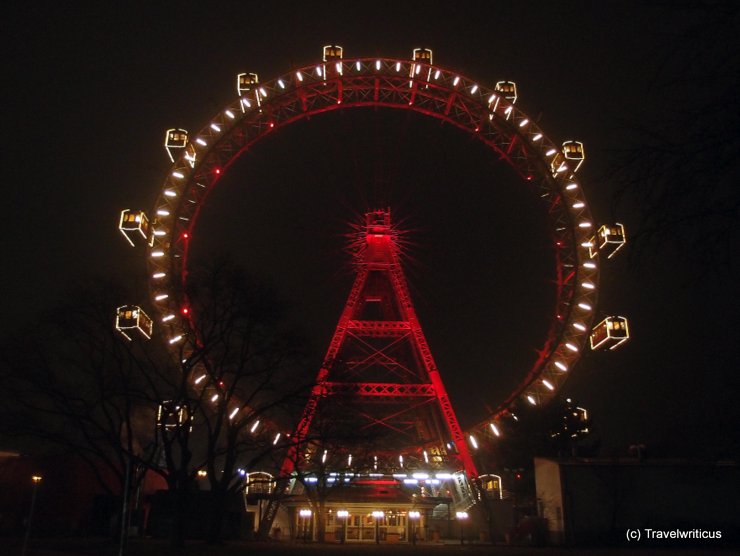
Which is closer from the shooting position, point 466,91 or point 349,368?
point 349,368

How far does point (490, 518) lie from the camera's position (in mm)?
29125

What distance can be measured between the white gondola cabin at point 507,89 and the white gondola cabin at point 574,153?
3.28 m

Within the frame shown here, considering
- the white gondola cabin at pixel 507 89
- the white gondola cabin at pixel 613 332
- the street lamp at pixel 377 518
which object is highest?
the white gondola cabin at pixel 507 89

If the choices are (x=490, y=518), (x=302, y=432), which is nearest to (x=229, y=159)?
(x=302, y=432)

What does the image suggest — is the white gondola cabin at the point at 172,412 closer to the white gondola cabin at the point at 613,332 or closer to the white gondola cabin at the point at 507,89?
the white gondola cabin at the point at 613,332

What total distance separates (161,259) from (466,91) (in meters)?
15.7

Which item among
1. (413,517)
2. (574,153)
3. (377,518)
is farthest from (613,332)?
(377,518)

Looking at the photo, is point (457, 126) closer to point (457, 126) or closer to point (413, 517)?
point (457, 126)

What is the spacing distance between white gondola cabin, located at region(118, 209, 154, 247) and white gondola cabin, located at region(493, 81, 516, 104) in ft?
55.8

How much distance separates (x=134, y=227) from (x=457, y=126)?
15029 millimetres

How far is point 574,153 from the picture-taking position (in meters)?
30.8

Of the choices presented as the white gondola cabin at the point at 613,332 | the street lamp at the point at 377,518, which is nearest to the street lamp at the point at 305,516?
the street lamp at the point at 377,518

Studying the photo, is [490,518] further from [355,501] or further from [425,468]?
[355,501]

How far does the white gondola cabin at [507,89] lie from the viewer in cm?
3109
